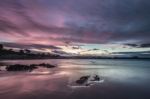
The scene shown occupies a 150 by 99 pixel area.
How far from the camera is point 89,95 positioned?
85.7 ft

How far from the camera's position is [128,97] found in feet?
83.8

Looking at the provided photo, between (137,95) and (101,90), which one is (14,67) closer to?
(101,90)

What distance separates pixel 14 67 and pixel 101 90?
1693 inches

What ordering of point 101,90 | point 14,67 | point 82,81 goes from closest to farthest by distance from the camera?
point 101,90, point 82,81, point 14,67

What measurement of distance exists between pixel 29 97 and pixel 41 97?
165cm

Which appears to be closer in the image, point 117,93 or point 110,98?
point 110,98

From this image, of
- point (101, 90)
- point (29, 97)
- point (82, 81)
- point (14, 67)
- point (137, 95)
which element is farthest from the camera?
point (14, 67)

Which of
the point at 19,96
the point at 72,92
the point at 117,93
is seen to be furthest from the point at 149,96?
the point at 19,96

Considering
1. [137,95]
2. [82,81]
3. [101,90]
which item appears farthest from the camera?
[82,81]

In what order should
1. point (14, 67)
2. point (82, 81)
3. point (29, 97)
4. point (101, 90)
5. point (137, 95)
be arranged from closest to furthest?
point (29, 97) → point (137, 95) → point (101, 90) → point (82, 81) → point (14, 67)

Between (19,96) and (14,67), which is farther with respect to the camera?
(14,67)

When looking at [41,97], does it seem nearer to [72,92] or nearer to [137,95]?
[72,92]

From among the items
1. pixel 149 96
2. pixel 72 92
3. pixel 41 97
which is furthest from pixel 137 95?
pixel 41 97

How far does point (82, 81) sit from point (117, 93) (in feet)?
30.8
